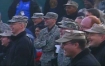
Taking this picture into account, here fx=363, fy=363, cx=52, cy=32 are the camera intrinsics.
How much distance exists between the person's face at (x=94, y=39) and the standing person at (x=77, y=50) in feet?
3.06

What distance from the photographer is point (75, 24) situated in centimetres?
721

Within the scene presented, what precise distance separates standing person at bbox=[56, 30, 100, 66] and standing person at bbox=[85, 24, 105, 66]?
2.99ft

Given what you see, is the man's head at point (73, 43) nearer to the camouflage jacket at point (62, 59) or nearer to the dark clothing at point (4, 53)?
the camouflage jacket at point (62, 59)

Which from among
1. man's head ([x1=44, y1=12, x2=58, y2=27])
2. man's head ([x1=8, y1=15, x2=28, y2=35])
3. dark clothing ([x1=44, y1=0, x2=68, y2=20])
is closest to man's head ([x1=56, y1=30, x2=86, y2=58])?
man's head ([x1=8, y1=15, x2=28, y2=35])

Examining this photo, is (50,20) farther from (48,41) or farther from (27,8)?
(27,8)

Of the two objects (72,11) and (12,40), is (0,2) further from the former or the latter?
(12,40)

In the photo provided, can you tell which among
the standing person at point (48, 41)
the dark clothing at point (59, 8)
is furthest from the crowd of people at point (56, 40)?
the dark clothing at point (59, 8)

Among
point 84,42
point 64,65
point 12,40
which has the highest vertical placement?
point 84,42

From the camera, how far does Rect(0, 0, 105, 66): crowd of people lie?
16.9 ft

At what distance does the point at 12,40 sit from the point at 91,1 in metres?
3.67

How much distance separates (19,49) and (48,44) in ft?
4.40

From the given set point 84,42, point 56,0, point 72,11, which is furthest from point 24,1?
point 84,42

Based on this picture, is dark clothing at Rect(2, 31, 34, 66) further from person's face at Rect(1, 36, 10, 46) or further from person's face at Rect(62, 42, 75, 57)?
person's face at Rect(62, 42, 75, 57)

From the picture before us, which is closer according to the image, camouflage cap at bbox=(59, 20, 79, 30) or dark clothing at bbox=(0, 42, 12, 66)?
camouflage cap at bbox=(59, 20, 79, 30)
